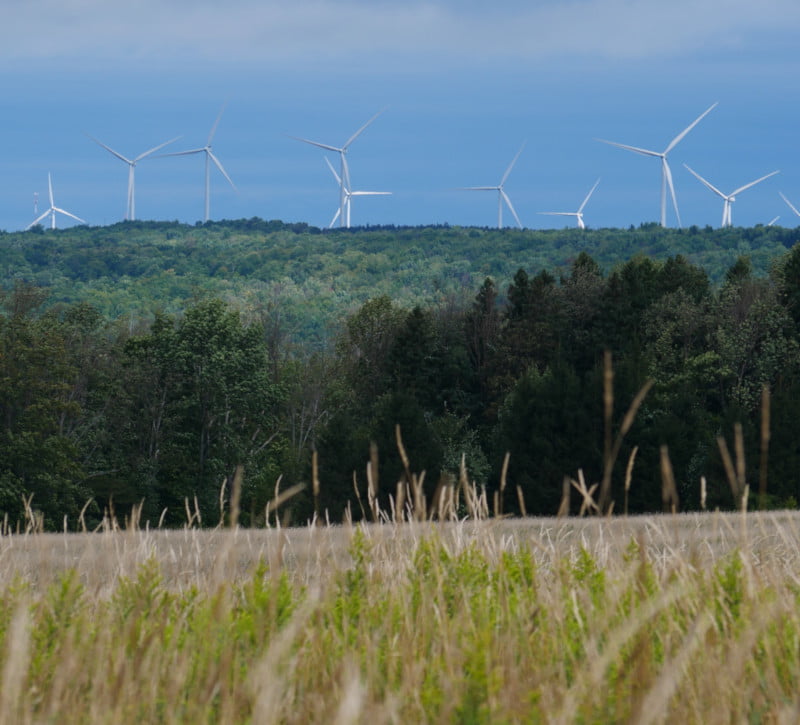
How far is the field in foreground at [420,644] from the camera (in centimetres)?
484

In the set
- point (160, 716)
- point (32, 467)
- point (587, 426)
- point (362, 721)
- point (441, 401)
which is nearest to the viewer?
point (362, 721)

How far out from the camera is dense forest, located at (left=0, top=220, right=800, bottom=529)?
5969cm

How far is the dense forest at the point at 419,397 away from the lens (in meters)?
59.7

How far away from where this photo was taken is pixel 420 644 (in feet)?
21.4

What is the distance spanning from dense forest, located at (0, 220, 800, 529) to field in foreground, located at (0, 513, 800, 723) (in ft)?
137

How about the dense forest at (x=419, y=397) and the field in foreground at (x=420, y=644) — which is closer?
the field in foreground at (x=420, y=644)

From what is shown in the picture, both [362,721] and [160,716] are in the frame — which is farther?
[160,716]

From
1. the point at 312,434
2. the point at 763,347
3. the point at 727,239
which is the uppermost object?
the point at 727,239

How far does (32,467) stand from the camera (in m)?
58.0

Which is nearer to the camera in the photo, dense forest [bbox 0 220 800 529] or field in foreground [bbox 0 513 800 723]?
field in foreground [bbox 0 513 800 723]

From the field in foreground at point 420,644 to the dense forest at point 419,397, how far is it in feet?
137

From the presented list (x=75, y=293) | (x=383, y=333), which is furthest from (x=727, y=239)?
(x=383, y=333)

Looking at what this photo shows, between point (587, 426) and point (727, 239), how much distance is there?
423ft

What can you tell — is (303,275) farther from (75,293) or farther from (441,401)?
(441,401)
